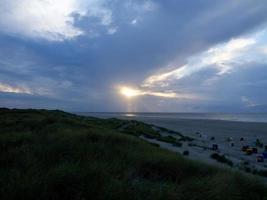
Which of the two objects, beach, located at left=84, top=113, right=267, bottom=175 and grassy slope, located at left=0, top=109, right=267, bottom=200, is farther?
beach, located at left=84, top=113, right=267, bottom=175

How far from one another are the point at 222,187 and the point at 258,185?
48.8 inches

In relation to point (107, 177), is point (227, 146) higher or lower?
lower

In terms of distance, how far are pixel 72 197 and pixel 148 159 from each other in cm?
284

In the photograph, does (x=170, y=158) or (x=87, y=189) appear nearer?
(x=87, y=189)

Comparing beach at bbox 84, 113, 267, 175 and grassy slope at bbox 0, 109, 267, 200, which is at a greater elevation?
grassy slope at bbox 0, 109, 267, 200

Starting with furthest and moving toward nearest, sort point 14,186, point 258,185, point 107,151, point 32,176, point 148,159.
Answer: point 107,151 → point 148,159 → point 258,185 → point 32,176 → point 14,186

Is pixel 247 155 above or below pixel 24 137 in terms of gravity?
below

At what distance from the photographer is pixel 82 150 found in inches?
272

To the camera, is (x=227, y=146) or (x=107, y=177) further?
(x=227, y=146)

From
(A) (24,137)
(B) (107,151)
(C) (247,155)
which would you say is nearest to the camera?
(B) (107,151)

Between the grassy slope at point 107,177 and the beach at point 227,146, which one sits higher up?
the grassy slope at point 107,177

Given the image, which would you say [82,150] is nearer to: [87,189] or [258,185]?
[87,189]

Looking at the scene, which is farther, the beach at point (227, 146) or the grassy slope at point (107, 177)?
the beach at point (227, 146)

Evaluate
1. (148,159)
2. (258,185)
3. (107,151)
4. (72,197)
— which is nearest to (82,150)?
(107,151)
